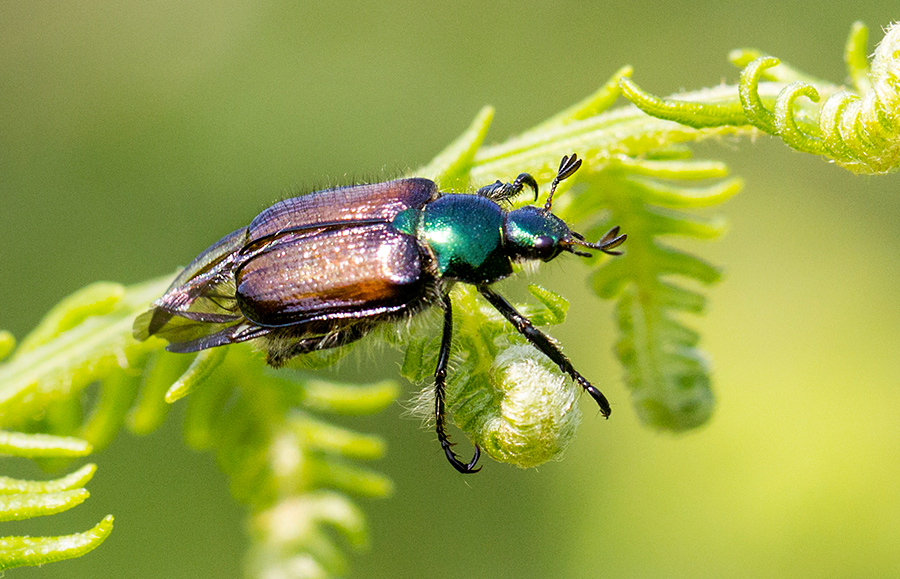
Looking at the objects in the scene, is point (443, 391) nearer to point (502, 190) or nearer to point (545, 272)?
point (502, 190)

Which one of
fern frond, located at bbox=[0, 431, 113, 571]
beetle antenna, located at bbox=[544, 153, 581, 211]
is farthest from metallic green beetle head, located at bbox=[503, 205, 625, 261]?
fern frond, located at bbox=[0, 431, 113, 571]

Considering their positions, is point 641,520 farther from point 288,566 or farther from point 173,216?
point 173,216

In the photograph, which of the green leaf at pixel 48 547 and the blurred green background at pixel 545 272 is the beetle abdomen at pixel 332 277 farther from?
the blurred green background at pixel 545 272

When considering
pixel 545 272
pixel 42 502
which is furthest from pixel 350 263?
pixel 545 272

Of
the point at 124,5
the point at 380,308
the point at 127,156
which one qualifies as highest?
the point at 124,5

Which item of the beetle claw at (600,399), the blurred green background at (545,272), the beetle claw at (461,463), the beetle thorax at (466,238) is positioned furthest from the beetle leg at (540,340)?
the blurred green background at (545,272)

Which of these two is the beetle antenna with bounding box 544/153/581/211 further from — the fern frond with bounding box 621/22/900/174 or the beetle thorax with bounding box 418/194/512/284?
the fern frond with bounding box 621/22/900/174

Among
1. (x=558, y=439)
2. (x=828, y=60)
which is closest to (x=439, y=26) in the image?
(x=828, y=60)
